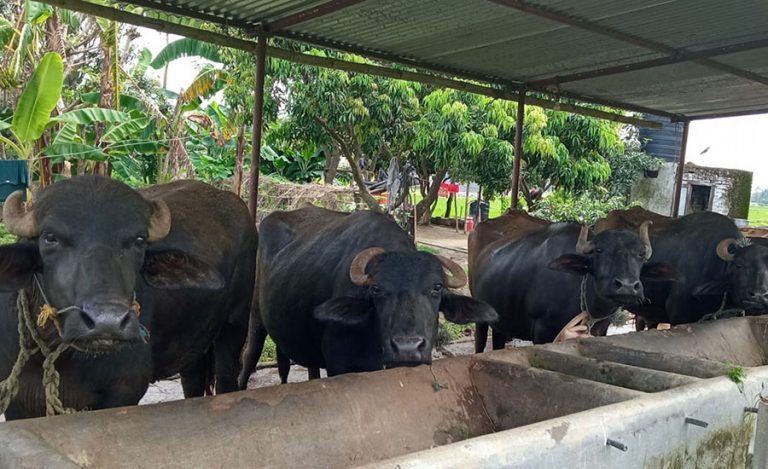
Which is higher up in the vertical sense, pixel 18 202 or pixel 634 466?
pixel 18 202

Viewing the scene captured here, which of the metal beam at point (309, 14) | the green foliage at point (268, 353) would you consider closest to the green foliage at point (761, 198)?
the green foliage at point (268, 353)

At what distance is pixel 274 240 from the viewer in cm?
515

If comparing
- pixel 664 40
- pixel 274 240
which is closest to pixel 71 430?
pixel 274 240

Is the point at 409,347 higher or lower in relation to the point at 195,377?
higher

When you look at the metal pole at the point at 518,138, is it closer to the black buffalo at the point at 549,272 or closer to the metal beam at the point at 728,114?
the black buffalo at the point at 549,272

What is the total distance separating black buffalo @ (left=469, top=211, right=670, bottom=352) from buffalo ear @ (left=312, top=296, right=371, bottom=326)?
5.70 feet

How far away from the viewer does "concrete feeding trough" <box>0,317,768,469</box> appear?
7.43 feet

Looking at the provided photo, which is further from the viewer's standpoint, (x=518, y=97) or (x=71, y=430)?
(x=518, y=97)

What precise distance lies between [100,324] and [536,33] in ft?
12.8

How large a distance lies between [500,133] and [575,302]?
524cm

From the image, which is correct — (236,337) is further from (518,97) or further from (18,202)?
(518,97)

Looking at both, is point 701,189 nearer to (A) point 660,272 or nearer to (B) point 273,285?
(A) point 660,272

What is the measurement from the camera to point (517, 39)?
5.15m

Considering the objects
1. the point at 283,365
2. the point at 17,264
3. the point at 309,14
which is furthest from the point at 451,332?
the point at 17,264
